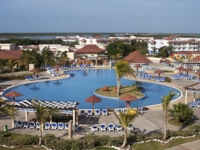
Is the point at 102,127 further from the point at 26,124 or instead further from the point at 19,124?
the point at 19,124

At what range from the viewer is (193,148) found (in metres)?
13.1

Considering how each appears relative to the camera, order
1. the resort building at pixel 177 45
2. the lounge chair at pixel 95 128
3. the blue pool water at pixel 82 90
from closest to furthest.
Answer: the lounge chair at pixel 95 128 < the blue pool water at pixel 82 90 < the resort building at pixel 177 45

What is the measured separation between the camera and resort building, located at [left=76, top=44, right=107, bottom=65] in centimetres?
5151

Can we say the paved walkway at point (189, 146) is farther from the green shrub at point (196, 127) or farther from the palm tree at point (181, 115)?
the palm tree at point (181, 115)

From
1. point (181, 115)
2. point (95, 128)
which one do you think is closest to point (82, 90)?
point (95, 128)

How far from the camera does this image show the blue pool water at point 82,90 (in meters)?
23.6

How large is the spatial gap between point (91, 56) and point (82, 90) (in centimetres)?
2421

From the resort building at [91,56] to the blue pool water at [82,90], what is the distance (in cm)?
1259

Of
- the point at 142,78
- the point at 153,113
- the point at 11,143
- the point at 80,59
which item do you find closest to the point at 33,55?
the point at 80,59

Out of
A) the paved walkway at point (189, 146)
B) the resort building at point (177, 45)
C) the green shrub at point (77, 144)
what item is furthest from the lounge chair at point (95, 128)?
the resort building at point (177, 45)

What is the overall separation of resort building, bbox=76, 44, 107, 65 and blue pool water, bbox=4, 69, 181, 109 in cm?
1259

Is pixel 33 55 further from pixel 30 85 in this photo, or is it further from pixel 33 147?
pixel 33 147

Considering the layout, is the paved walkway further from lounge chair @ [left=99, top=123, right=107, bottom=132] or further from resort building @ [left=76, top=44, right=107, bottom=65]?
resort building @ [left=76, top=44, right=107, bottom=65]

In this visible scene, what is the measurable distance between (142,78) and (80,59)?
20.4 metres
